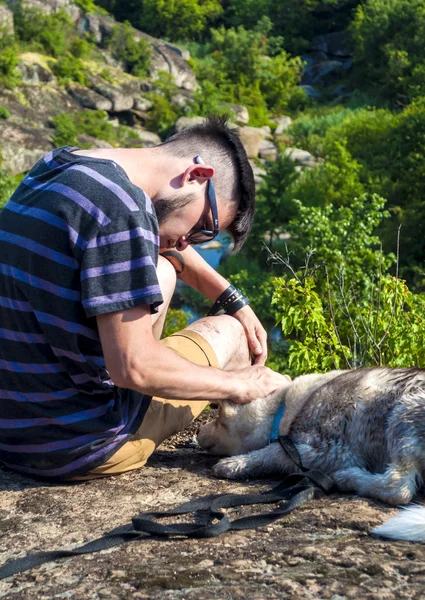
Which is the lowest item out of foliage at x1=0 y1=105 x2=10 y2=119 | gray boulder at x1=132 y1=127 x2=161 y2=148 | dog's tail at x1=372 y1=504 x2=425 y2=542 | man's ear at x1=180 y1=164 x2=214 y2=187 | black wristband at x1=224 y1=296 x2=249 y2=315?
gray boulder at x1=132 y1=127 x2=161 y2=148

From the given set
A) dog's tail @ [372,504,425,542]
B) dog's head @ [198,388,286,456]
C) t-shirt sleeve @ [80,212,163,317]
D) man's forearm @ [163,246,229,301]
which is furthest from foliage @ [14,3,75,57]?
dog's tail @ [372,504,425,542]

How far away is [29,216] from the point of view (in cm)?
345

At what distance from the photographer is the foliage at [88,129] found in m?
38.9

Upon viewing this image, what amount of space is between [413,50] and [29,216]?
4961 centimetres

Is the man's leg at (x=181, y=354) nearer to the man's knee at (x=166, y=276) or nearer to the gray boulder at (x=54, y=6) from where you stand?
the man's knee at (x=166, y=276)

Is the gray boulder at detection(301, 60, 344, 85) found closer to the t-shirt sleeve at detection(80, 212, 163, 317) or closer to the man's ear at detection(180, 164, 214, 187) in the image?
the man's ear at detection(180, 164, 214, 187)

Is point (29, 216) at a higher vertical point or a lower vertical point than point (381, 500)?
higher

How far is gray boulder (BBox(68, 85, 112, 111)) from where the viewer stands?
44438mm

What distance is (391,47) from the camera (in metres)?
50.7

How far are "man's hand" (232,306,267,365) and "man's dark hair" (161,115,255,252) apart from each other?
44.3 inches

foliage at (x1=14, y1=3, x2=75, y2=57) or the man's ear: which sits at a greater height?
the man's ear

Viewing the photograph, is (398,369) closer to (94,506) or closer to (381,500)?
(381,500)

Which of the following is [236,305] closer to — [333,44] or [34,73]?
[34,73]

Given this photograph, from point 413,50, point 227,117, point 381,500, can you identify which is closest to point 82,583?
point 381,500
